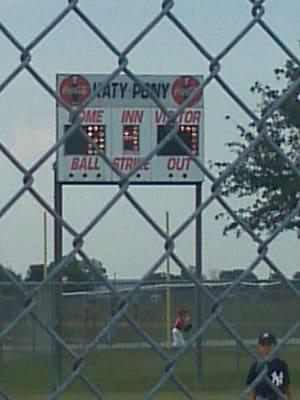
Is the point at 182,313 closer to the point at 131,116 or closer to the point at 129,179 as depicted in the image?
the point at 131,116

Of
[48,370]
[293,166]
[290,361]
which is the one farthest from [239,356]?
[293,166]

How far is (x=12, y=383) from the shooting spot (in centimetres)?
2358

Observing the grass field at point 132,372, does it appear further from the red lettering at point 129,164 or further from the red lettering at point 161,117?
the red lettering at point 161,117

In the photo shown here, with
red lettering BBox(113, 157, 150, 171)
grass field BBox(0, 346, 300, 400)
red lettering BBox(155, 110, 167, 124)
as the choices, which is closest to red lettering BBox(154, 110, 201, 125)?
red lettering BBox(155, 110, 167, 124)

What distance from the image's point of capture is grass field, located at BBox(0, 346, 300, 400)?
22578mm

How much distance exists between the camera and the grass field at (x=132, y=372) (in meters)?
22.6

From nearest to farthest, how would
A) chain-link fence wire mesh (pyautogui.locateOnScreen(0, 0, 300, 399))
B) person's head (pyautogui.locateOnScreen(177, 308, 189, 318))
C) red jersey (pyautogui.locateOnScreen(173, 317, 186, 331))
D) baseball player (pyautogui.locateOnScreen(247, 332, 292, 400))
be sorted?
chain-link fence wire mesh (pyautogui.locateOnScreen(0, 0, 300, 399)) < baseball player (pyautogui.locateOnScreen(247, 332, 292, 400)) < red jersey (pyautogui.locateOnScreen(173, 317, 186, 331)) < person's head (pyautogui.locateOnScreen(177, 308, 189, 318))

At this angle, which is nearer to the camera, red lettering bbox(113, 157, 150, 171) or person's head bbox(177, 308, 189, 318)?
red lettering bbox(113, 157, 150, 171)

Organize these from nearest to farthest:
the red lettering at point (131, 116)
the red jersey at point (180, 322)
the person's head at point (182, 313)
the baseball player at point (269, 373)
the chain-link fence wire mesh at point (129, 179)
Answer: the chain-link fence wire mesh at point (129, 179) < the baseball player at point (269, 373) < the red jersey at point (180, 322) < the person's head at point (182, 313) < the red lettering at point (131, 116)

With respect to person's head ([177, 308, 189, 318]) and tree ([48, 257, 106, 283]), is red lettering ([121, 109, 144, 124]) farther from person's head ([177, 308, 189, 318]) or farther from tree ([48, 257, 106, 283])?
tree ([48, 257, 106, 283])

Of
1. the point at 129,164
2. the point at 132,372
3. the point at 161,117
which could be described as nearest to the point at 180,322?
the point at 132,372

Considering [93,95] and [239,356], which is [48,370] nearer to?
[239,356]

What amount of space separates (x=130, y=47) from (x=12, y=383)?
820 inches

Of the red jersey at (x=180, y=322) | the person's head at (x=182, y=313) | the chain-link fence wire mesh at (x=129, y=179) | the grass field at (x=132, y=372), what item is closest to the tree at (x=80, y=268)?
the chain-link fence wire mesh at (x=129, y=179)
